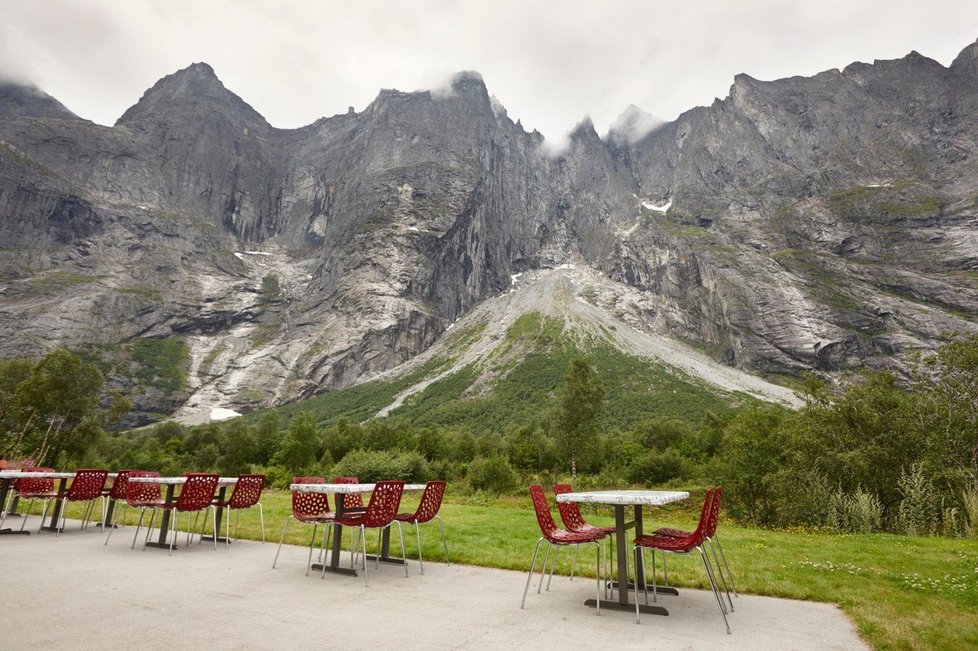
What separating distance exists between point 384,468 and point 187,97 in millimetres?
178359

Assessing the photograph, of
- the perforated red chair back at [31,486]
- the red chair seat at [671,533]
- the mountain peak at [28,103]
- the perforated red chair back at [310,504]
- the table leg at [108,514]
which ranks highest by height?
the mountain peak at [28,103]

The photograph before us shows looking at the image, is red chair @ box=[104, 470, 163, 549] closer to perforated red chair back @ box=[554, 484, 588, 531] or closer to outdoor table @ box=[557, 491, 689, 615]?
perforated red chair back @ box=[554, 484, 588, 531]

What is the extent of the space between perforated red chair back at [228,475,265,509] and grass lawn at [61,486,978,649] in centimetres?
90

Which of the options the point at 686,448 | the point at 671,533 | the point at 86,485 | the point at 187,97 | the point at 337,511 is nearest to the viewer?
the point at 671,533

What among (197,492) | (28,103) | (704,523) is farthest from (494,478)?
(28,103)

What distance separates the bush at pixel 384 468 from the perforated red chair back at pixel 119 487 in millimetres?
21956

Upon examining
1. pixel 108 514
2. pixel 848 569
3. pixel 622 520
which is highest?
pixel 622 520

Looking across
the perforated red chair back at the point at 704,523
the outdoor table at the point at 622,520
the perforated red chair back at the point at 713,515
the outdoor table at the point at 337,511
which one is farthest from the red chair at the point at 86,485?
the perforated red chair back at the point at 713,515

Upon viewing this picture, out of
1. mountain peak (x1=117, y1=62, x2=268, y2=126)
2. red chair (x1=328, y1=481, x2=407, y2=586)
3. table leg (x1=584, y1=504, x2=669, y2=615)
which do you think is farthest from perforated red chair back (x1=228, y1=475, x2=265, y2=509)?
mountain peak (x1=117, y1=62, x2=268, y2=126)

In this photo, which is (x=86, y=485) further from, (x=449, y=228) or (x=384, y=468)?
(x=449, y=228)

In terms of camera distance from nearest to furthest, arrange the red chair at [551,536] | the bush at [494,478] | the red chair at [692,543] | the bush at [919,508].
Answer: the red chair at [692,543] < the red chair at [551,536] < the bush at [919,508] < the bush at [494,478]

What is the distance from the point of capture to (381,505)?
655 centimetres

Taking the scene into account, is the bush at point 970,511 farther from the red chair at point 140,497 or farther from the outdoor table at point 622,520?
the red chair at point 140,497

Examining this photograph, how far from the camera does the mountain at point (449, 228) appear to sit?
106000 mm
